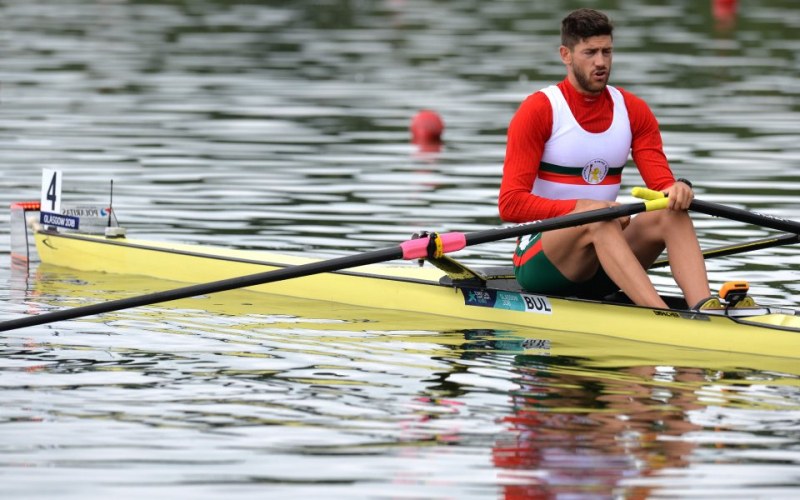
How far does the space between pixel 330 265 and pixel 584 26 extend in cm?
179

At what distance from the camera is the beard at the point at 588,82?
863cm

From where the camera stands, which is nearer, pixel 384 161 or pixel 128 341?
pixel 128 341

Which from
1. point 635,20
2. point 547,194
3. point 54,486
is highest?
point 635,20

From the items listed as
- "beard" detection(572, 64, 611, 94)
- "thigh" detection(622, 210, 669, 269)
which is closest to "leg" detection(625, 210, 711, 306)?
"thigh" detection(622, 210, 669, 269)

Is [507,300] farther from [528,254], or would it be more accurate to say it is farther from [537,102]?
[537,102]

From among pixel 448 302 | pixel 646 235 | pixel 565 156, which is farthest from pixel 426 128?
pixel 646 235

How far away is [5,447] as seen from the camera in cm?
660

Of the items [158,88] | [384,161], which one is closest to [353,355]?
[384,161]

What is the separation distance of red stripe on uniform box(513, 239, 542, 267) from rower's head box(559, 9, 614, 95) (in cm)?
86

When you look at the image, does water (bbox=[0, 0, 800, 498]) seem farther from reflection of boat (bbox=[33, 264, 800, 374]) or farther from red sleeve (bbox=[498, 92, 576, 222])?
red sleeve (bbox=[498, 92, 576, 222])

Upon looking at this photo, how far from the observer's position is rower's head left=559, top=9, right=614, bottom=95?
8.58m

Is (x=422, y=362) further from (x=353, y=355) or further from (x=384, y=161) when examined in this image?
(x=384, y=161)

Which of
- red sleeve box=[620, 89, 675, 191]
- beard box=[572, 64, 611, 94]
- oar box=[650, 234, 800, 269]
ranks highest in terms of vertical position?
beard box=[572, 64, 611, 94]

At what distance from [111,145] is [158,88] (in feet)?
19.2
